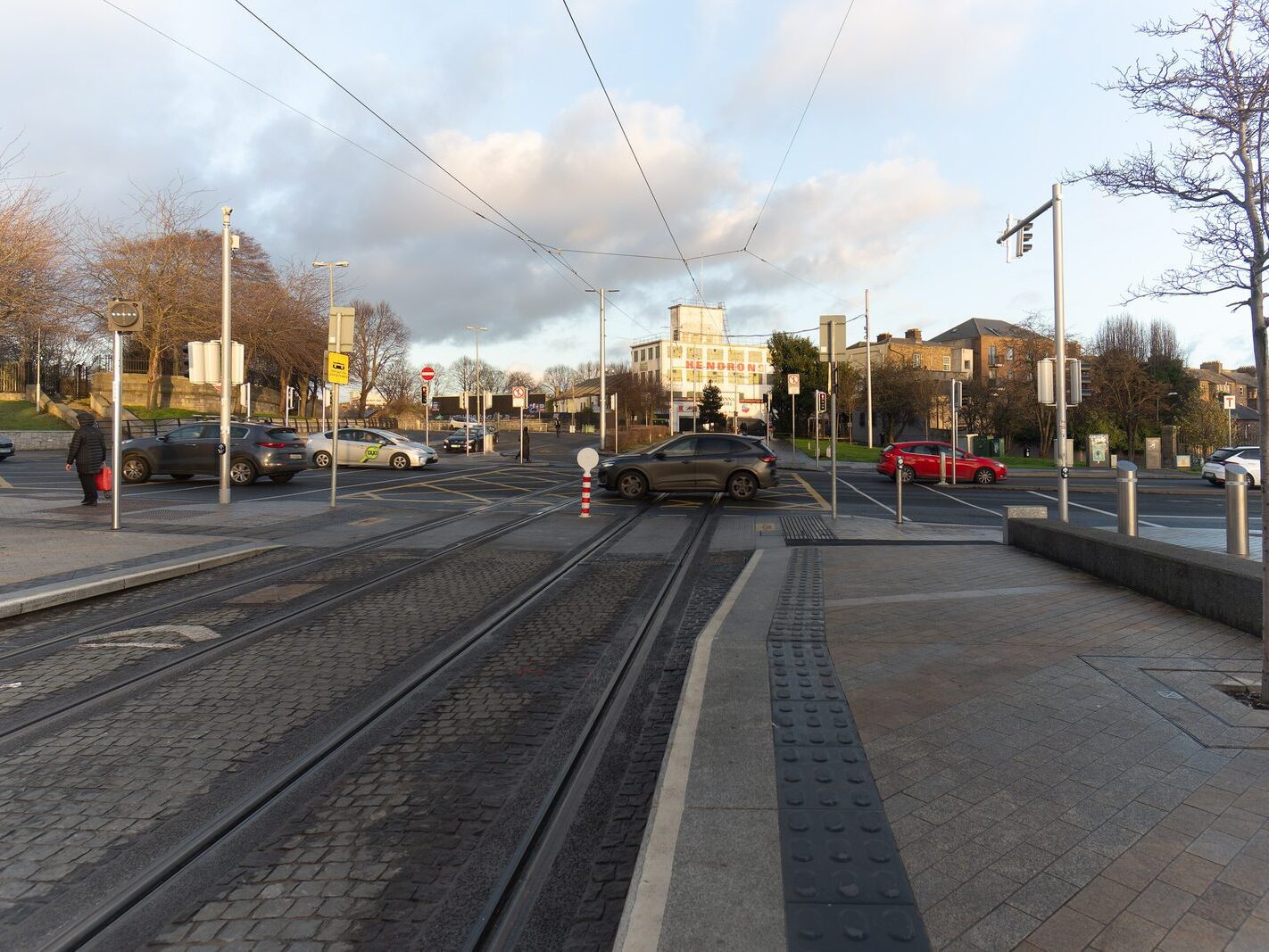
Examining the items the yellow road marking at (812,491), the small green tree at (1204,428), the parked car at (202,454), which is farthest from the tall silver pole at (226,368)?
the small green tree at (1204,428)

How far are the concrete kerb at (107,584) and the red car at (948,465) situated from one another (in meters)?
21.4

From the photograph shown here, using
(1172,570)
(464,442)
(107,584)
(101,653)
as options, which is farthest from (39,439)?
(1172,570)

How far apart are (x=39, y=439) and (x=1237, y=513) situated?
48.2m

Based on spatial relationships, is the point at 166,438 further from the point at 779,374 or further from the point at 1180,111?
the point at 779,374

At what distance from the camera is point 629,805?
3.63 metres

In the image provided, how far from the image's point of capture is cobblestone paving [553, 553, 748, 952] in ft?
8.91

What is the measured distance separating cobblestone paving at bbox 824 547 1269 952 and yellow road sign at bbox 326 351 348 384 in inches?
480

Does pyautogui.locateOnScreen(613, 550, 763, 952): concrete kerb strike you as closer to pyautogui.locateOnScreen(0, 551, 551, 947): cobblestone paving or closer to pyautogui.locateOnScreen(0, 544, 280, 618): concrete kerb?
pyautogui.locateOnScreen(0, 551, 551, 947): cobblestone paving

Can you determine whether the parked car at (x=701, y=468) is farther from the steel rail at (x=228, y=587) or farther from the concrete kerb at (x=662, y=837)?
the concrete kerb at (x=662, y=837)

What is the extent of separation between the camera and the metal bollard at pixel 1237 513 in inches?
346

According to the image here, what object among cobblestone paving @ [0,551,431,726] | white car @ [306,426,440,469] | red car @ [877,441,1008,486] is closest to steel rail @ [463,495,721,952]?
cobblestone paving @ [0,551,431,726]

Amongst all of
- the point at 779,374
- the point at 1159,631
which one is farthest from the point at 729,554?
the point at 779,374

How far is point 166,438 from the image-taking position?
68.4 feet

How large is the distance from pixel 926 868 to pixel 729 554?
8516 millimetres
